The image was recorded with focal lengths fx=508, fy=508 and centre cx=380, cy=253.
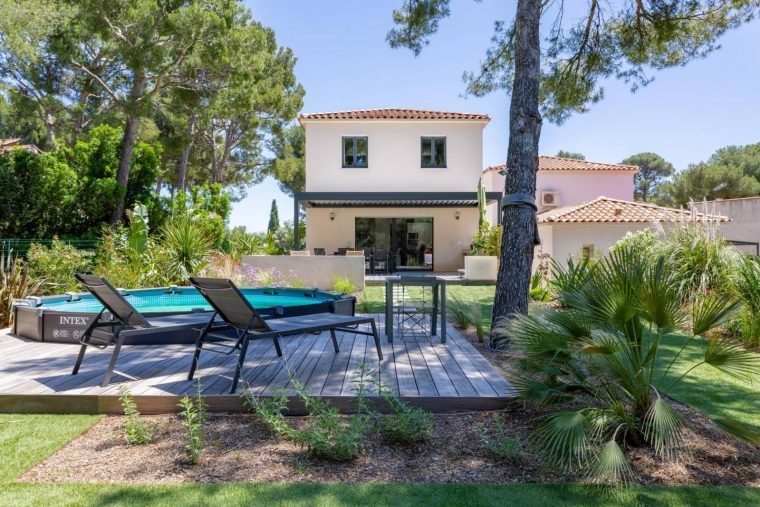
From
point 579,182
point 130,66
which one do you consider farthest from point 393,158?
point 579,182

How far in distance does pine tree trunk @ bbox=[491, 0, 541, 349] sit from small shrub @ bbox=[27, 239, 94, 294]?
7.75m

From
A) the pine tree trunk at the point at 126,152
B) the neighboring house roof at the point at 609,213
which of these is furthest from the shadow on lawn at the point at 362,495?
the neighboring house roof at the point at 609,213

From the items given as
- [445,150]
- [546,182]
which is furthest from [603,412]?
[546,182]

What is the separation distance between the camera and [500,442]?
3.46 m

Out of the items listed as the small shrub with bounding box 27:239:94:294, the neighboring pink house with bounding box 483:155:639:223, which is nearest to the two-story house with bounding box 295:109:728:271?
the neighboring pink house with bounding box 483:155:639:223

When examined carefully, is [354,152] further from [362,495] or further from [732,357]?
[362,495]

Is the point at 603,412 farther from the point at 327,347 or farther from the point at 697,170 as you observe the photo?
the point at 697,170

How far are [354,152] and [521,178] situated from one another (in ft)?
46.7

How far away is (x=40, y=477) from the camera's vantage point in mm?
3023

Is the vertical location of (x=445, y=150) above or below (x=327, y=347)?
above

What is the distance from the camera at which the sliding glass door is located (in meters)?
21.3

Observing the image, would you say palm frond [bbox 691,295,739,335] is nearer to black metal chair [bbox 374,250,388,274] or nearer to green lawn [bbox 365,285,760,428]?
green lawn [bbox 365,285,760,428]

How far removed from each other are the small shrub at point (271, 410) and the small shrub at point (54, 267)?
690 centimetres

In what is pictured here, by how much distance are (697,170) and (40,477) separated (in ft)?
135
